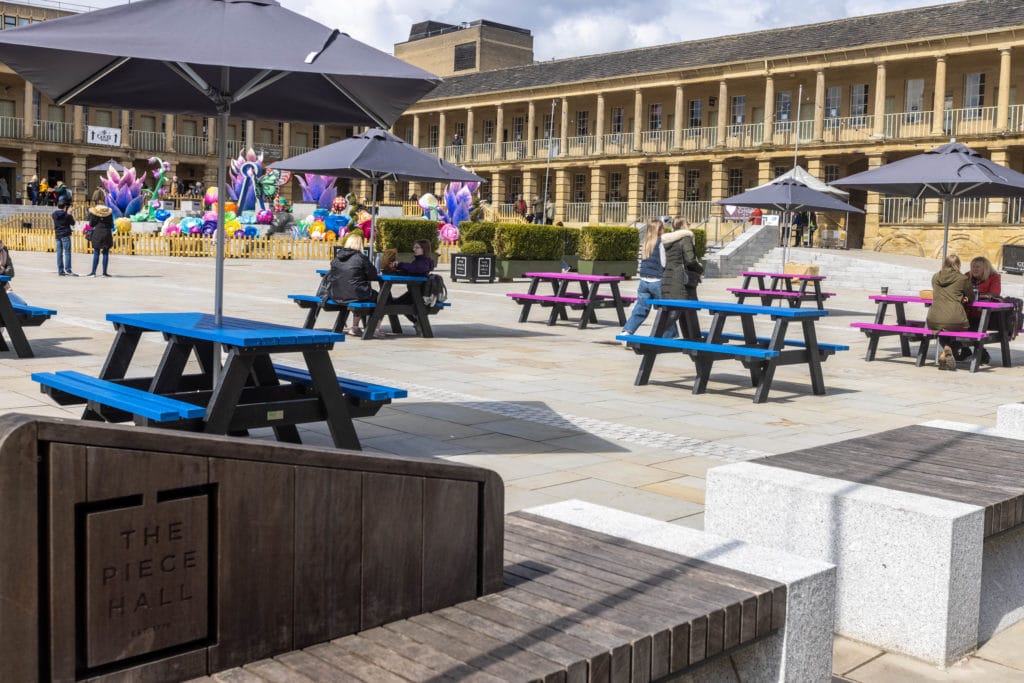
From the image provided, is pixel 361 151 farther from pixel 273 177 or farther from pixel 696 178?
pixel 696 178

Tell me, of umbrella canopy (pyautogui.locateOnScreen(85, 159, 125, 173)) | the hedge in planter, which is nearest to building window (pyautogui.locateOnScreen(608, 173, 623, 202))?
umbrella canopy (pyautogui.locateOnScreen(85, 159, 125, 173))

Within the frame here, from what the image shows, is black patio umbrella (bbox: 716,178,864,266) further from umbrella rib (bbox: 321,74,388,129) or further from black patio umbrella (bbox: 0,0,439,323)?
black patio umbrella (bbox: 0,0,439,323)

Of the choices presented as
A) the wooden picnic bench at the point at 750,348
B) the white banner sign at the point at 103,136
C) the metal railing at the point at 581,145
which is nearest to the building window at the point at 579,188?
the metal railing at the point at 581,145

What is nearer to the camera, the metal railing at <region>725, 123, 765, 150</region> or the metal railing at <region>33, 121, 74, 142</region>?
the metal railing at <region>725, 123, 765, 150</region>

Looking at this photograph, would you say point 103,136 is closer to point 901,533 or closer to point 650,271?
point 650,271

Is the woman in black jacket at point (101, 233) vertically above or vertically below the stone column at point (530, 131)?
below

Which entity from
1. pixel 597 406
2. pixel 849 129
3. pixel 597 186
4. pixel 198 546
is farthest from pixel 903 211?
pixel 198 546

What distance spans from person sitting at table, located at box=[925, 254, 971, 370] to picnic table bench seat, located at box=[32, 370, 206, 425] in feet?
28.3

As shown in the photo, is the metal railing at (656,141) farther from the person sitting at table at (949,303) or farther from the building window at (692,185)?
the person sitting at table at (949,303)

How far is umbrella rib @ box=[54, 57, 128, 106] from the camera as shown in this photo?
613 cm

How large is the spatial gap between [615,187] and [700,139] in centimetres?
701

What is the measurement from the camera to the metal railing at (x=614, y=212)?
49.0 metres

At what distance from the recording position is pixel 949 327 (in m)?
11.2

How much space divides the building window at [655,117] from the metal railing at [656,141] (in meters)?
1.88
